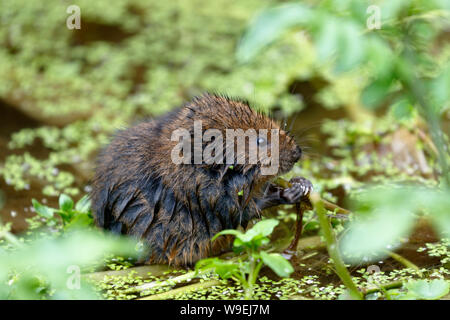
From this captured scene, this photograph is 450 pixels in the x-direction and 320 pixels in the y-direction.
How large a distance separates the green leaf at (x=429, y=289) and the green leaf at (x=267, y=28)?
144 centimetres

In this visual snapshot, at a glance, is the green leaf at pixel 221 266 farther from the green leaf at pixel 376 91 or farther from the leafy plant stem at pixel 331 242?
the green leaf at pixel 376 91

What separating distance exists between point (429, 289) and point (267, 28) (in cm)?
154

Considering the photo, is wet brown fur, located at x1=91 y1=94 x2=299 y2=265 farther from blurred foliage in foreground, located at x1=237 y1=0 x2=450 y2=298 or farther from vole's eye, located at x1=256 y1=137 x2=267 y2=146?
blurred foliage in foreground, located at x1=237 y1=0 x2=450 y2=298

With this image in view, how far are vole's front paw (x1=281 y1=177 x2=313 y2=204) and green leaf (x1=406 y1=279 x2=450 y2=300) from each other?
814 mm

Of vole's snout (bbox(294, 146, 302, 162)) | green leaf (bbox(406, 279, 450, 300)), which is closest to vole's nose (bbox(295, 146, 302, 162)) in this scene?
vole's snout (bbox(294, 146, 302, 162))

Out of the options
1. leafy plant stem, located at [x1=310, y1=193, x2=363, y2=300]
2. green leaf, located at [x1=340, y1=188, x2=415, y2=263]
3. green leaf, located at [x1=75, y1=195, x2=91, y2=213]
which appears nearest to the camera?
green leaf, located at [x1=340, y1=188, x2=415, y2=263]

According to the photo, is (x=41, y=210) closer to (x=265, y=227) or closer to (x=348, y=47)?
(x=265, y=227)

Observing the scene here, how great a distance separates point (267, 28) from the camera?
231 cm

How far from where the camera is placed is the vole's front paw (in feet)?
11.3

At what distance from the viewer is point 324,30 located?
8.11ft

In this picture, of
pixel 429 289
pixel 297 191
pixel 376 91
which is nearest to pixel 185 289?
pixel 297 191

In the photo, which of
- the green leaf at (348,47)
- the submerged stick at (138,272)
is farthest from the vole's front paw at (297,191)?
the green leaf at (348,47)

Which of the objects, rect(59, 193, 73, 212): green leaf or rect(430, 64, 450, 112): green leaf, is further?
rect(59, 193, 73, 212): green leaf

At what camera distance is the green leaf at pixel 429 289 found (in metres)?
2.86
